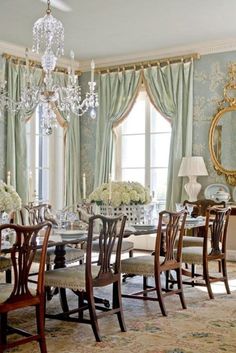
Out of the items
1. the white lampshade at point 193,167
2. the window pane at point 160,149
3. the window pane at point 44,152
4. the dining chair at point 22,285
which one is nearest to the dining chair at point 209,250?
the dining chair at point 22,285

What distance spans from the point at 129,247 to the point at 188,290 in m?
0.76

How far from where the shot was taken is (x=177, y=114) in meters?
7.83

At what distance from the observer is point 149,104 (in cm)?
832

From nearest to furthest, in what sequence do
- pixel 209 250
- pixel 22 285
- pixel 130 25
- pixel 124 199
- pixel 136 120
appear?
1. pixel 22 285
2. pixel 124 199
3. pixel 209 250
4. pixel 130 25
5. pixel 136 120

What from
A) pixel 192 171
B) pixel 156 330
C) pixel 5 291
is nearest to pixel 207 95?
pixel 192 171

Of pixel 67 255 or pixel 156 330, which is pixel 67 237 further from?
pixel 67 255

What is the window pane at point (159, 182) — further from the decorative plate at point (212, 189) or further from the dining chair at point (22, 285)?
the dining chair at point (22, 285)

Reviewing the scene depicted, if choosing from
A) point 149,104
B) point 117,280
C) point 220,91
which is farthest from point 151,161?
point 117,280

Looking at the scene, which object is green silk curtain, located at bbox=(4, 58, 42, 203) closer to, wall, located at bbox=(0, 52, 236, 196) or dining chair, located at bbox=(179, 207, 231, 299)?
wall, located at bbox=(0, 52, 236, 196)

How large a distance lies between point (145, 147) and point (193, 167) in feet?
3.98

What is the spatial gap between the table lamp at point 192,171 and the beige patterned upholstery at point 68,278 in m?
3.81

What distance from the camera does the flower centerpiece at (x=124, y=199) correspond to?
4535 mm

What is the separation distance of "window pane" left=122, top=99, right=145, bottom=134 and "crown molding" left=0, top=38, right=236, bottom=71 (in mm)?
710

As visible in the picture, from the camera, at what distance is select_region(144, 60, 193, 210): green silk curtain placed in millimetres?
7770
